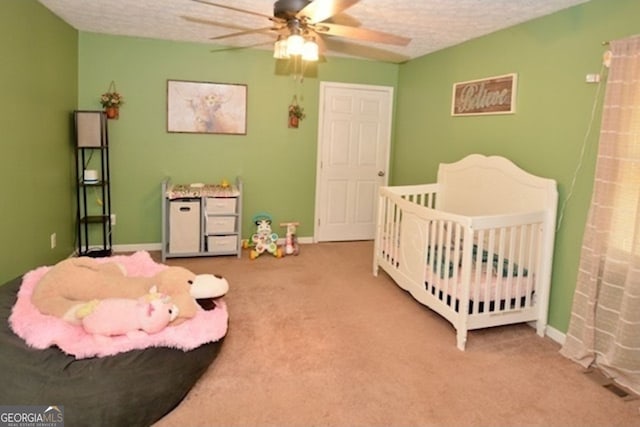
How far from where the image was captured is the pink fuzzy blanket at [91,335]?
2.00 metres

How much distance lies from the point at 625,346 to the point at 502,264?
2.60 ft

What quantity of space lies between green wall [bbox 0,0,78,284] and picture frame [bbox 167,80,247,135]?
0.94m

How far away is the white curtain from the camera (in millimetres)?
2350

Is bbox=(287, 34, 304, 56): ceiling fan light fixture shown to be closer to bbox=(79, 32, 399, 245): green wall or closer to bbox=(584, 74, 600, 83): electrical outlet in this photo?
bbox=(584, 74, 600, 83): electrical outlet

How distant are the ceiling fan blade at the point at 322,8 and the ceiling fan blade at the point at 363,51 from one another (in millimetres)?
1779

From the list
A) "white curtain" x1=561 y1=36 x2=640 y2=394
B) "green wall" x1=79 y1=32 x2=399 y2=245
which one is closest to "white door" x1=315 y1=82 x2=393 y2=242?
"green wall" x1=79 y1=32 x2=399 y2=245

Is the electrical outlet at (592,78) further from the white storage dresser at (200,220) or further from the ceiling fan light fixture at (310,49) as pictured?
the white storage dresser at (200,220)

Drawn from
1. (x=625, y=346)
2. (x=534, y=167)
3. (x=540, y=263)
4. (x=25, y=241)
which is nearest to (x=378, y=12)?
(x=534, y=167)

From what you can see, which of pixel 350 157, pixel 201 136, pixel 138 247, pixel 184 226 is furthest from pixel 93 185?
pixel 350 157

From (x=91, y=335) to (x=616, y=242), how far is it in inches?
112

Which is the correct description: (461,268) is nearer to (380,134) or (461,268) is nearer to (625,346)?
(625,346)

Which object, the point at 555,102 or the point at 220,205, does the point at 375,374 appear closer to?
the point at 555,102

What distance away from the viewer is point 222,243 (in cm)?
451

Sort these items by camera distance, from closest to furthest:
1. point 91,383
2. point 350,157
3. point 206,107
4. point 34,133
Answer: point 91,383
point 34,133
point 206,107
point 350,157
